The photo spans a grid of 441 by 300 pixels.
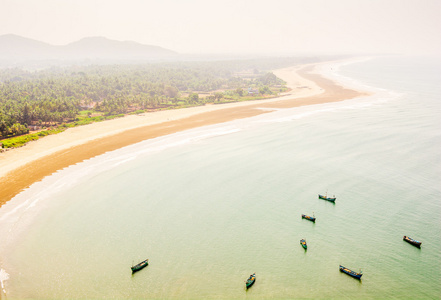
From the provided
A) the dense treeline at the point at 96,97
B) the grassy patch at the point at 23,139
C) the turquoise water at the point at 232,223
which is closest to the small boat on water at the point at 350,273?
the turquoise water at the point at 232,223

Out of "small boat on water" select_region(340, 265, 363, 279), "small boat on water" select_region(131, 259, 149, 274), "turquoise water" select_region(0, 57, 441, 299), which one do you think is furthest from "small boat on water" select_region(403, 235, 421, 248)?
"small boat on water" select_region(131, 259, 149, 274)

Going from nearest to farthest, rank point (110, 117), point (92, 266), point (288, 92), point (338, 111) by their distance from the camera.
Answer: point (92, 266)
point (110, 117)
point (338, 111)
point (288, 92)

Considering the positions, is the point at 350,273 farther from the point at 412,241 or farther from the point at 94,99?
the point at 94,99

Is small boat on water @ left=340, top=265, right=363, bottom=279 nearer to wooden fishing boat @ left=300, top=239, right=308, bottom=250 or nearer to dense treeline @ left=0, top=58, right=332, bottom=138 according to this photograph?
wooden fishing boat @ left=300, top=239, right=308, bottom=250

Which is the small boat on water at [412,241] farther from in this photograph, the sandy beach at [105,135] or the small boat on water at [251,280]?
the sandy beach at [105,135]

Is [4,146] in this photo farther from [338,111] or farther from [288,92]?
[288,92]

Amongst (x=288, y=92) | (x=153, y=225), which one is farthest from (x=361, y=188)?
(x=288, y=92)
